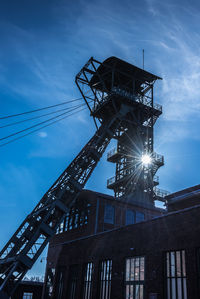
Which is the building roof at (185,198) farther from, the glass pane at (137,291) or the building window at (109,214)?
the glass pane at (137,291)

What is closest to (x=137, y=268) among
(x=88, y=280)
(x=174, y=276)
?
(x=174, y=276)

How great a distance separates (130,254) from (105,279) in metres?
2.77

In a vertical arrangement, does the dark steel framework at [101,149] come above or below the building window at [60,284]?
above

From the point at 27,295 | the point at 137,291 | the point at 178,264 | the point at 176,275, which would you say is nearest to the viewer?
the point at 176,275

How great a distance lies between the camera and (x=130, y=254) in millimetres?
16016

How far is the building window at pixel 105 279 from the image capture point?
665 inches

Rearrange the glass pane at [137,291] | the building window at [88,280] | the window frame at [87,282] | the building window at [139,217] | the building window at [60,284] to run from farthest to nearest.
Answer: the building window at [139,217], the building window at [60,284], the building window at [88,280], the window frame at [87,282], the glass pane at [137,291]

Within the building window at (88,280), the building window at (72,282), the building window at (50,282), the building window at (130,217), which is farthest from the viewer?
the building window at (130,217)

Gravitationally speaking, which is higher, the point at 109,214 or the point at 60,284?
the point at 109,214

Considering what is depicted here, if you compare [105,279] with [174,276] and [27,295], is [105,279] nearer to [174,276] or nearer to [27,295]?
[174,276]

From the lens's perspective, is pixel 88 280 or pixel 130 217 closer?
pixel 88 280

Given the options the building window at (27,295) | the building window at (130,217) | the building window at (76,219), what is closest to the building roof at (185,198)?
A: the building window at (130,217)

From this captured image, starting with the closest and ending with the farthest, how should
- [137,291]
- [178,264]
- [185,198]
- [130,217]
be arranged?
[178,264] → [137,291] → [185,198] → [130,217]

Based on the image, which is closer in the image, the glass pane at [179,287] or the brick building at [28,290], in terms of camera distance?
the glass pane at [179,287]
